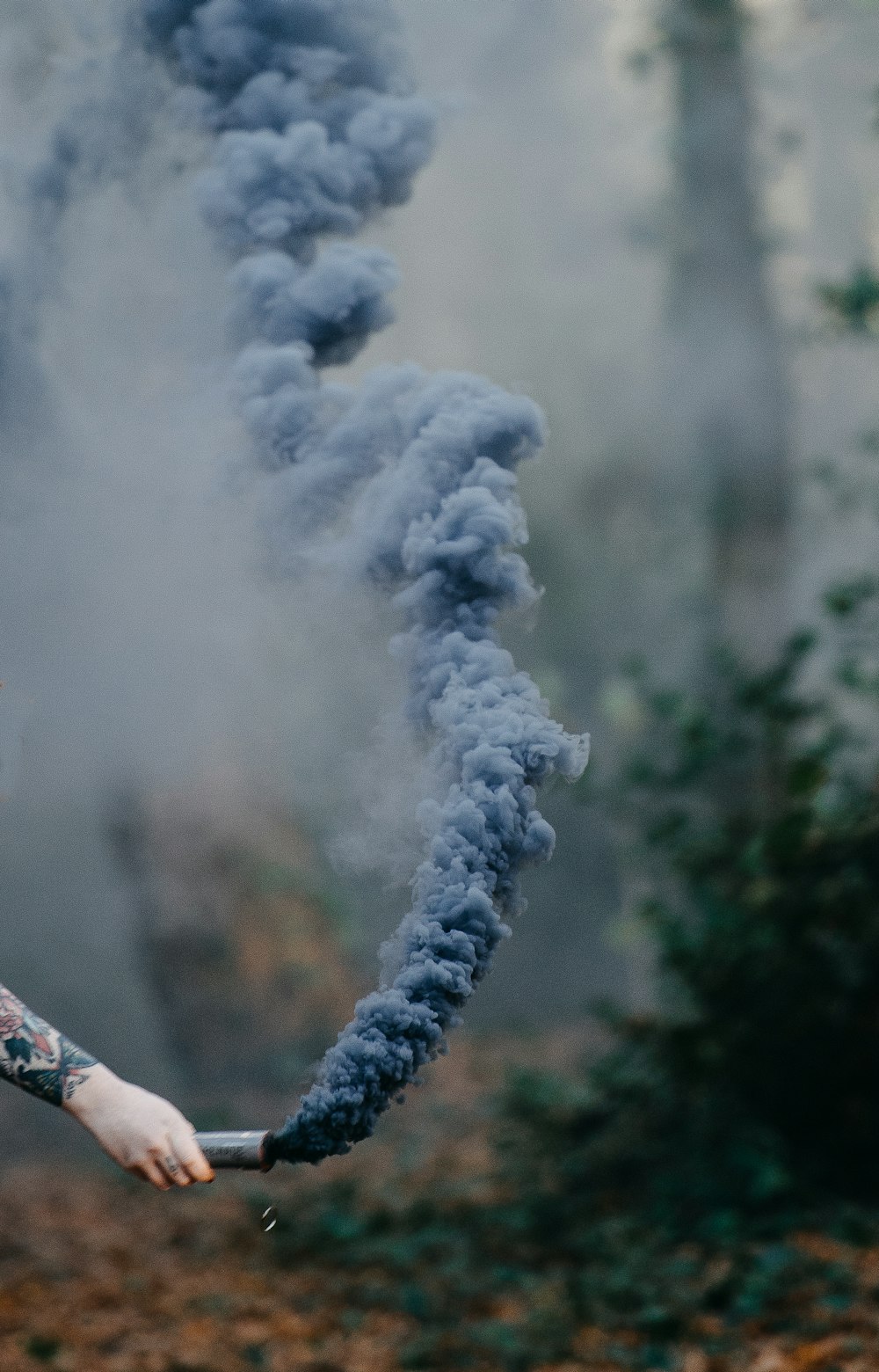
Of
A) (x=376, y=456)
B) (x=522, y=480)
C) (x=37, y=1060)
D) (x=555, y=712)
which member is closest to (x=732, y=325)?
(x=522, y=480)

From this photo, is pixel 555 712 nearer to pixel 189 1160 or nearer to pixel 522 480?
pixel 522 480

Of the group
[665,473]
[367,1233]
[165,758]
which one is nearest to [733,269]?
[665,473]

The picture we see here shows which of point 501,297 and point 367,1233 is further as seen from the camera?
point 501,297

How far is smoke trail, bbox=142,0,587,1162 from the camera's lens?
6.44ft

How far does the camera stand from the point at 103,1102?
6.37 feet

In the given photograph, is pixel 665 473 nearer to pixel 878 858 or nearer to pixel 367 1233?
pixel 878 858

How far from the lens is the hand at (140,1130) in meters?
1.88

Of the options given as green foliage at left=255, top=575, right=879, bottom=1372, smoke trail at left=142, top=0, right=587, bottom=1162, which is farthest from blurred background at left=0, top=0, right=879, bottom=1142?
green foliage at left=255, top=575, right=879, bottom=1372

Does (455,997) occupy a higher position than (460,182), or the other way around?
(460,182)

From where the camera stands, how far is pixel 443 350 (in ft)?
31.9

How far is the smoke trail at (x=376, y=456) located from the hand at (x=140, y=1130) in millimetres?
178

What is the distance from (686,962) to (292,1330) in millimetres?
2321

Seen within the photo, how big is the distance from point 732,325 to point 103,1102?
7.11 m

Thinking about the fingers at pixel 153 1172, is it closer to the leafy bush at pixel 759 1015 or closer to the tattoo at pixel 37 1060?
the tattoo at pixel 37 1060
